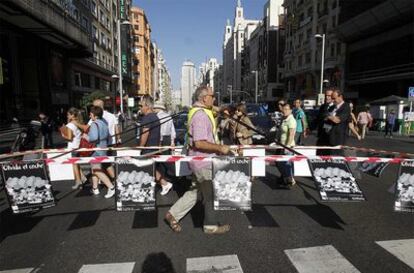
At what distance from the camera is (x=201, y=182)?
14.9ft

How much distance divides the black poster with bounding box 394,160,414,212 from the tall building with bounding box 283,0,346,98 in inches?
1683

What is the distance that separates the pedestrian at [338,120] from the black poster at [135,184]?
3821mm

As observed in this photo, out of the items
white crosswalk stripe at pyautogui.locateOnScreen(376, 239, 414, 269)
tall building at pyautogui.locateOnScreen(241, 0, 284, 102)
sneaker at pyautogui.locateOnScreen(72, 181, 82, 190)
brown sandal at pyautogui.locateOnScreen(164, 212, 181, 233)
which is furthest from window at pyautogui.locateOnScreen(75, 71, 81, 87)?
tall building at pyautogui.locateOnScreen(241, 0, 284, 102)

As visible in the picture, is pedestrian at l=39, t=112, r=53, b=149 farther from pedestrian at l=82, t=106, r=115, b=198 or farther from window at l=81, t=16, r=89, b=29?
window at l=81, t=16, r=89, b=29

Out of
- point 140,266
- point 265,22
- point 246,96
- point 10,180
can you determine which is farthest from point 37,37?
point 246,96

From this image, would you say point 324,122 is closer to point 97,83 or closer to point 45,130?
point 45,130

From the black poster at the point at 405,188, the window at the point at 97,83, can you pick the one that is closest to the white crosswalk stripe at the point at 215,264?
the black poster at the point at 405,188

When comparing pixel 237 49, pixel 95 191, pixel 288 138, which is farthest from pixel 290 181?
pixel 237 49

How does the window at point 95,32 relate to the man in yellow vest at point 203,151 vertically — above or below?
above

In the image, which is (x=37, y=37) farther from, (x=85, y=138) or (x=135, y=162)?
(x=135, y=162)

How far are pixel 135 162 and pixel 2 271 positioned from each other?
189 cm

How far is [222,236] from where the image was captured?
4551mm

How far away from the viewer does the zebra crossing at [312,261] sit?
363cm

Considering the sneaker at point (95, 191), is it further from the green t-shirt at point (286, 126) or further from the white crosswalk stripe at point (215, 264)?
the green t-shirt at point (286, 126)
